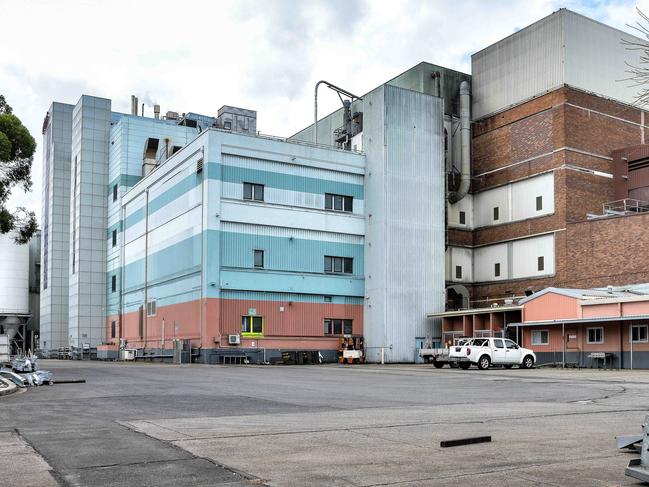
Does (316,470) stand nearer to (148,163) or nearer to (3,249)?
(148,163)

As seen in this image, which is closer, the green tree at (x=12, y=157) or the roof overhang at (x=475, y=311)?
the green tree at (x=12, y=157)

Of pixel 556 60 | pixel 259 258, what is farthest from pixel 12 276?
pixel 556 60

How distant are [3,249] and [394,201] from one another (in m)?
63.6

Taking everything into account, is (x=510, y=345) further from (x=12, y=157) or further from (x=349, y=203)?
(x=12, y=157)

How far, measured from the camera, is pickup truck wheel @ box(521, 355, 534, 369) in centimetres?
3941

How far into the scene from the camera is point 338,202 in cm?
5162

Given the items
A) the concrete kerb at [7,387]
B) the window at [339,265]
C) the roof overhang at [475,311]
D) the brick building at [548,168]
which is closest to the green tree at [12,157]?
the concrete kerb at [7,387]

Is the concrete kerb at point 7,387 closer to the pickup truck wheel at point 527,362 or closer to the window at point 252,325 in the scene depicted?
the window at point 252,325

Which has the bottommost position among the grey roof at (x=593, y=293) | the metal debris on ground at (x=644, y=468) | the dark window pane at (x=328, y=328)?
the dark window pane at (x=328, y=328)

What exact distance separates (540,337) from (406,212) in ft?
43.2

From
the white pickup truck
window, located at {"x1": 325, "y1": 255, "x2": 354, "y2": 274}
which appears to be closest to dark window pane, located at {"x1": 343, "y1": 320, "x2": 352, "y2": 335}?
window, located at {"x1": 325, "y1": 255, "x2": 354, "y2": 274}

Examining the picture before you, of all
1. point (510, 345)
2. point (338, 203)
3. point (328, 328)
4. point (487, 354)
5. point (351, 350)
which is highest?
point (338, 203)

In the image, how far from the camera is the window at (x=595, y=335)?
3953cm

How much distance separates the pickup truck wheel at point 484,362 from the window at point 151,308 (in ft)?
90.3
